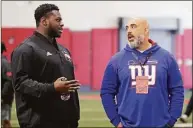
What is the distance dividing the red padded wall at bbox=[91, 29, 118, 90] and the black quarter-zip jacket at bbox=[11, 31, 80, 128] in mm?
15886

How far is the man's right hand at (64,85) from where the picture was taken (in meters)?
3.92

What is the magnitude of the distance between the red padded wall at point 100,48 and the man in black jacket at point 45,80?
15804mm

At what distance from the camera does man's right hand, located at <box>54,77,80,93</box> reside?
392 centimetres

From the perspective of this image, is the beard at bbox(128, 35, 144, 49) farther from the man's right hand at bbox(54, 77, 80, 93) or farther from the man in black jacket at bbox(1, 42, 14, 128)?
the man in black jacket at bbox(1, 42, 14, 128)

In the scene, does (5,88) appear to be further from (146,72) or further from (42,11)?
(146,72)

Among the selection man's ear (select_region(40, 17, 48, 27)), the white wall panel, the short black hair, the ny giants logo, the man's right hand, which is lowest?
the man's right hand

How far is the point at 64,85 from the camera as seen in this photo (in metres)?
3.92

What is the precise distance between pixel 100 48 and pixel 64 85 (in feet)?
53.8

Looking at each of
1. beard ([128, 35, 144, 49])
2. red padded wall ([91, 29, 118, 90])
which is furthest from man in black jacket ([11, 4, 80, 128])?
red padded wall ([91, 29, 118, 90])

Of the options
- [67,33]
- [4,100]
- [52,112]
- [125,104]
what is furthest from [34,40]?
[67,33]

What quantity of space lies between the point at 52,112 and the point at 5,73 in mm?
4091

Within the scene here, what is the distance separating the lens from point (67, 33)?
1986cm

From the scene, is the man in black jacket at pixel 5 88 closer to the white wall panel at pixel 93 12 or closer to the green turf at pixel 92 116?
the green turf at pixel 92 116

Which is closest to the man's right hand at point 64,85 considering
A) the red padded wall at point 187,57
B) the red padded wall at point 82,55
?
the red padded wall at point 82,55
